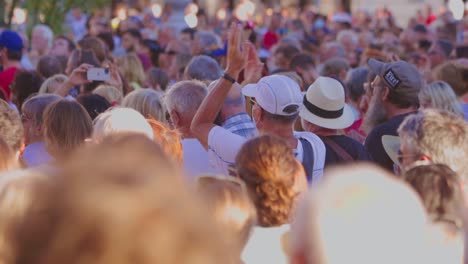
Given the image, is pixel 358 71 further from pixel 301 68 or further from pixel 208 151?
pixel 208 151

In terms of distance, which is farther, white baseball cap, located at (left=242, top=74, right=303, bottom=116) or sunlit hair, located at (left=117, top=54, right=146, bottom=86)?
sunlit hair, located at (left=117, top=54, right=146, bottom=86)

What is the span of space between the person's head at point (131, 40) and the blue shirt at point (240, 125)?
9894mm

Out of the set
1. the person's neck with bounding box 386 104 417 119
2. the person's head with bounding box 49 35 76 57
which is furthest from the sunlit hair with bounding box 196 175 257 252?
the person's head with bounding box 49 35 76 57

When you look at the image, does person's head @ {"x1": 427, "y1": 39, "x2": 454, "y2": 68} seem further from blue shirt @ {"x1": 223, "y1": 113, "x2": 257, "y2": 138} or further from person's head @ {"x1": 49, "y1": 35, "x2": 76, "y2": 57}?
blue shirt @ {"x1": 223, "y1": 113, "x2": 257, "y2": 138}

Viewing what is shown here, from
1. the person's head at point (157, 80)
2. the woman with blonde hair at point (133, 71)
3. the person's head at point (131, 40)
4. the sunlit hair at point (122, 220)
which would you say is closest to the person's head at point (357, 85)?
the person's head at point (157, 80)

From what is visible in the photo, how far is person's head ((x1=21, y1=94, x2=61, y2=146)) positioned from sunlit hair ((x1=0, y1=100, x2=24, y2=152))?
1.82ft

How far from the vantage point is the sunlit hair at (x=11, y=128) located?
17.3ft

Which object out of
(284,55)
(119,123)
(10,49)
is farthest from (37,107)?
(284,55)

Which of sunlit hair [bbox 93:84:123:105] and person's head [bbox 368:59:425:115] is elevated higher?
person's head [bbox 368:59:425:115]

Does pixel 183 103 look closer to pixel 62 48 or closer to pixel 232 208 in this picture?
pixel 232 208

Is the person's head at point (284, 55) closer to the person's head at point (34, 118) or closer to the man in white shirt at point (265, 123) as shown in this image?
the person's head at point (34, 118)

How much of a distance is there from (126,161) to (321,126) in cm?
379

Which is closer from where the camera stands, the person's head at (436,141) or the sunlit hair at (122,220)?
the sunlit hair at (122,220)

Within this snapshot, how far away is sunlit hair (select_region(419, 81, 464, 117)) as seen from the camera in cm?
703
